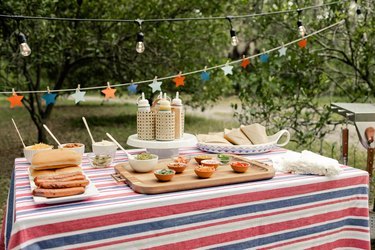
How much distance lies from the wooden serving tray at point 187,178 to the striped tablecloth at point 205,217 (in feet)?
0.10

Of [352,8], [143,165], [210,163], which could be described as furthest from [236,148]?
[352,8]

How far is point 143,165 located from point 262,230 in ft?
2.07

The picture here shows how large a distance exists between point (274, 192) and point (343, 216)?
0.48m

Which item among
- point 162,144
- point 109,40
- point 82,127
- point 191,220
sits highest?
point 109,40

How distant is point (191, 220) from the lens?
1.74 meters

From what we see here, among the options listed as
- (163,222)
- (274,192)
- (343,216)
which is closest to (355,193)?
(343,216)

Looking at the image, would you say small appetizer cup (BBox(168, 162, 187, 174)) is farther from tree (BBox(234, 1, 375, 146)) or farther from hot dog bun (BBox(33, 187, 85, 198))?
tree (BBox(234, 1, 375, 146))

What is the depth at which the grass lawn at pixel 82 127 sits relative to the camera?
670cm

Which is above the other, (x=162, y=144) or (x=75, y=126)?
(x=162, y=144)

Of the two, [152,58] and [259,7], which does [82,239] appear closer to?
[259,7]

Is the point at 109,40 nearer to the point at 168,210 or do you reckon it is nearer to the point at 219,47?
the point at 219,47

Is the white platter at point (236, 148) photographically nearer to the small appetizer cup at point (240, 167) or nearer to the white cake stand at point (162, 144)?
→ the white cake stand at point (162, 144)

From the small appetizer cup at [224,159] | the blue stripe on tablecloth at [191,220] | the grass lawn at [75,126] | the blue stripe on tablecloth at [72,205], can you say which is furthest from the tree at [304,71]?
the grass lawn at [75,126]

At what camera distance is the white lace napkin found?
204cm
